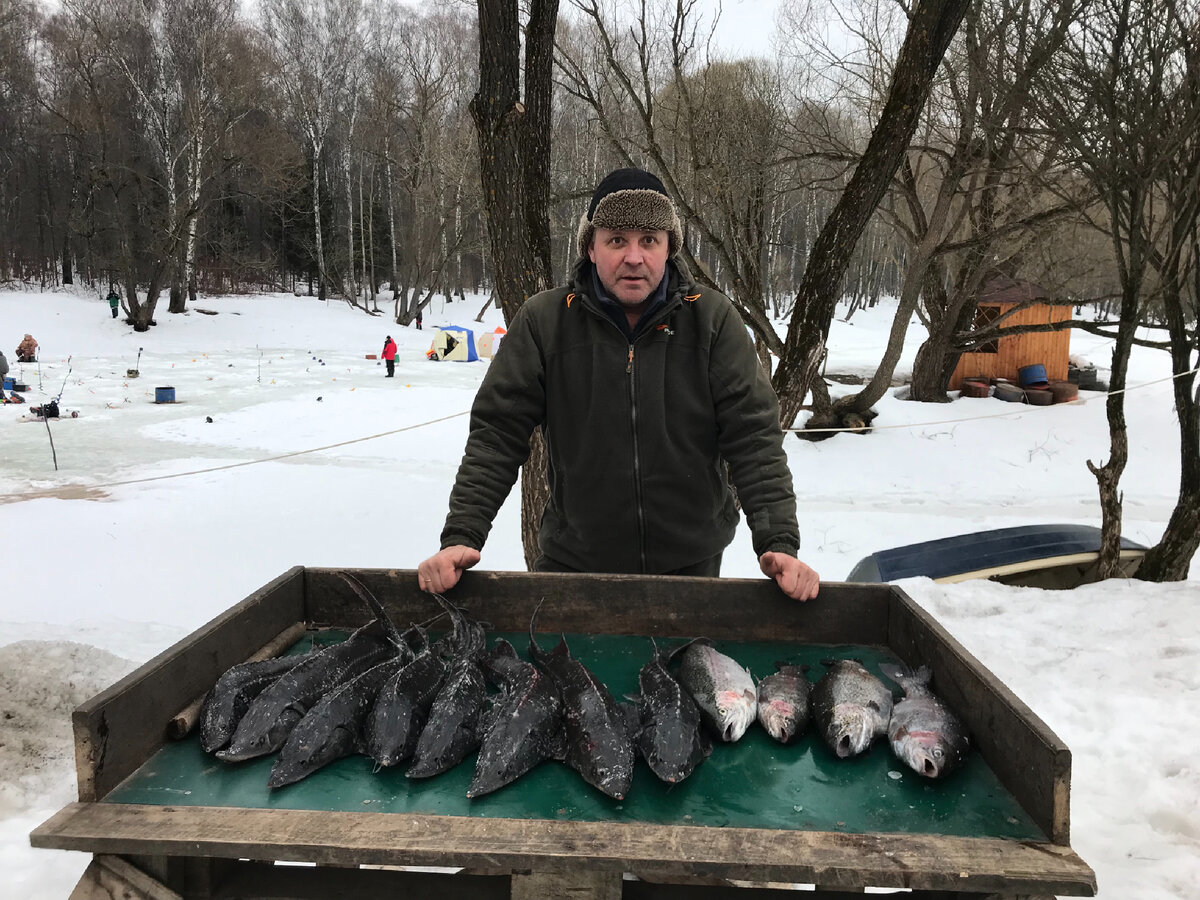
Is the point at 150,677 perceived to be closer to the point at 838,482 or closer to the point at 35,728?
the point at 35,728

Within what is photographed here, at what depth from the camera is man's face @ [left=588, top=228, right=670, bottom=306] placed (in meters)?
2.62

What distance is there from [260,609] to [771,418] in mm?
1707

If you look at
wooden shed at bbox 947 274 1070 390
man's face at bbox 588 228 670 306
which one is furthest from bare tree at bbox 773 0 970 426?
wooden shed at bbox 947 274 1070 390

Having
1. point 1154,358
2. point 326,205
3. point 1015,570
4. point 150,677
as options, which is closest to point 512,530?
point 1015,570

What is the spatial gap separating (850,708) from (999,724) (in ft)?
1.08

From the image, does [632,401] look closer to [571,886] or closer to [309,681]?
[309,681]

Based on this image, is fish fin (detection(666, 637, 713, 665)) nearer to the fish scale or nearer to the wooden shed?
the fish scale

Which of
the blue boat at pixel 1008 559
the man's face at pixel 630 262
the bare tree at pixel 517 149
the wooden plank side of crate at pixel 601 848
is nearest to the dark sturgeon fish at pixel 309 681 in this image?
the wooden plank side of crate at pixel 601 848

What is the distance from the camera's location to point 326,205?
40688mm

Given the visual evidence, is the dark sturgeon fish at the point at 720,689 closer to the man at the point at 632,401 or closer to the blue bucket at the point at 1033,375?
the man at the point at 632,401

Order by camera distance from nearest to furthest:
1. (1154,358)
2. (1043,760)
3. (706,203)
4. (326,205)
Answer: (1043,760), (706,203), (1154,358), (326,205)

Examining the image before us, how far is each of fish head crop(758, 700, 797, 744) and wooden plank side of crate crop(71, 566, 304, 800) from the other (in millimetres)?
1463

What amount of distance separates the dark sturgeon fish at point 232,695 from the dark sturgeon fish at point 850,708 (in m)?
1.40

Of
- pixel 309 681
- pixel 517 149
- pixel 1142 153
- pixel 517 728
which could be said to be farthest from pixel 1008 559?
pixel 309 681
